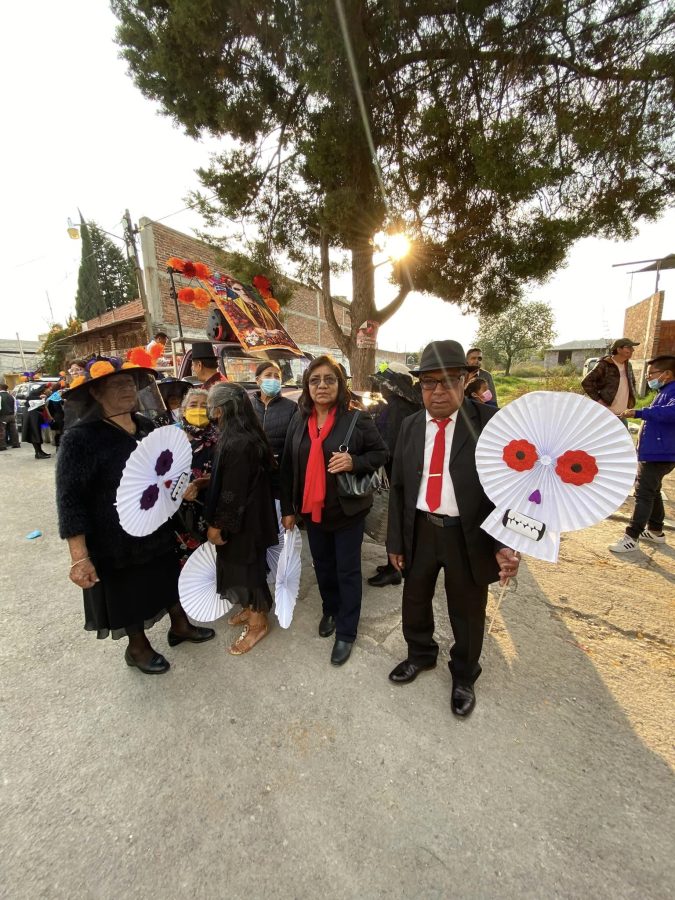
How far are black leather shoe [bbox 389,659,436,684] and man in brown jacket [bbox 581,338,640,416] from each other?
4.17 m

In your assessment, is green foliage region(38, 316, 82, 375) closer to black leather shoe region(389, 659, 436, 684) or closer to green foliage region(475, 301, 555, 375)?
black leather shoe region(389, 659, 436, 684)

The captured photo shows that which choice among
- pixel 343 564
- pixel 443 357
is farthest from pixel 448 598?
pixel 443 357

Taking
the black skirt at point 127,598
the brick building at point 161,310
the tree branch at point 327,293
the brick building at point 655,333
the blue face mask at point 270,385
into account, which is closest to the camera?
the black skirt at point 127,598

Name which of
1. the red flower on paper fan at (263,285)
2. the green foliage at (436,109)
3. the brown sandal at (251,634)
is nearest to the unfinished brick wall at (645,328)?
the green foliage at (436,109)

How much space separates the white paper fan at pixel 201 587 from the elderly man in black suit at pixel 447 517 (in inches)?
50.3

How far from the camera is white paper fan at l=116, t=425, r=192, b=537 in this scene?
1.84 meters

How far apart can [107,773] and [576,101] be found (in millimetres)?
8357

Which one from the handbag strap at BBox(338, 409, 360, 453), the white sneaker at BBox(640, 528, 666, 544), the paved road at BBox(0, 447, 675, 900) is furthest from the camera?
the white sneaker at BBox(640, 528, 666, 544)

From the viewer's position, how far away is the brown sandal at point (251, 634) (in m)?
2.52

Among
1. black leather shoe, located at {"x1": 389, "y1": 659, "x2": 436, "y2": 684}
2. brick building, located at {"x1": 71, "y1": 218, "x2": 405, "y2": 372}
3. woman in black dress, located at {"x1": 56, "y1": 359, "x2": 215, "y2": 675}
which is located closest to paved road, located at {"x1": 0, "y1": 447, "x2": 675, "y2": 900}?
black leather shoe, located at {"x1": 389, "y1": 659, "x2": 436, "y2": 684}

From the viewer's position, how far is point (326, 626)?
271 cm

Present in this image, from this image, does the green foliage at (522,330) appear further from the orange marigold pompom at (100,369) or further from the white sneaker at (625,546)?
the orange marigold pompom at (100,369)

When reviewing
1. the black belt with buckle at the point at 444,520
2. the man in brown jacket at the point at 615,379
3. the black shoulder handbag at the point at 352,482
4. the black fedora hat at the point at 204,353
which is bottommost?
the black belt with buckle at the point at 444,520

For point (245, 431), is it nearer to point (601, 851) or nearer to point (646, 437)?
point (601, 851)
